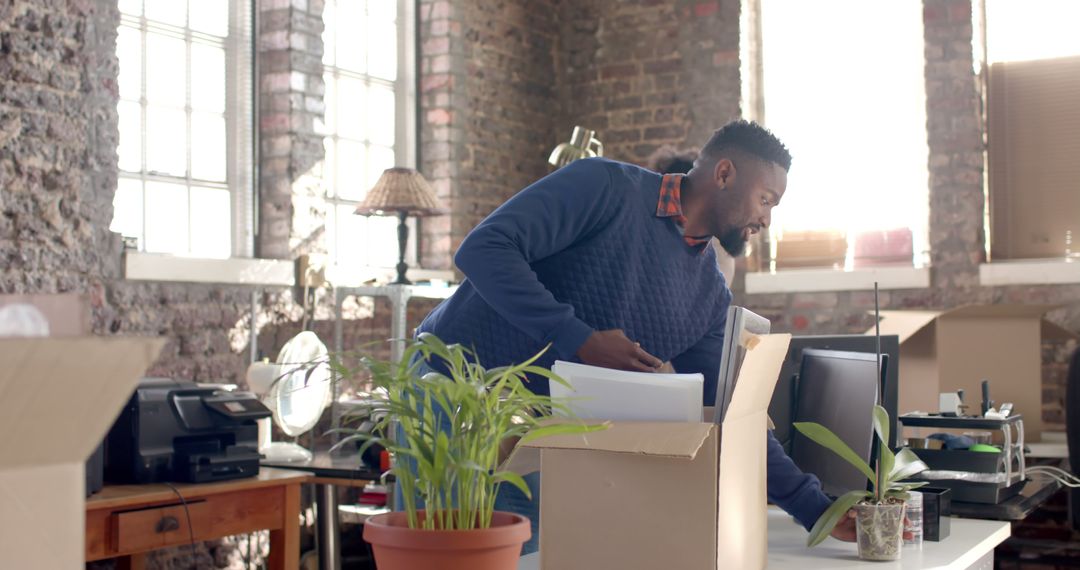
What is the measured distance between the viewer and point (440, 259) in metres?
5.96

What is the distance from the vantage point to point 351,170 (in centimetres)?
562

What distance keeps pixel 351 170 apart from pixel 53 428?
4946 millimetres

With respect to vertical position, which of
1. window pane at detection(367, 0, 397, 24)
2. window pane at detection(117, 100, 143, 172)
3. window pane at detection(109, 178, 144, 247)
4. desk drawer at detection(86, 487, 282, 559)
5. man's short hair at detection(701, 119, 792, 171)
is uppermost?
window pane at detection(367, 0, 397, 24)

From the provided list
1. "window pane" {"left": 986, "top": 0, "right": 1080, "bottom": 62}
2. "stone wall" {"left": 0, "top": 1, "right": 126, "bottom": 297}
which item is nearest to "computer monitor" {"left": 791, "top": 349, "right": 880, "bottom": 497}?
"stone wall" {"left": 0, "top": 1, "right": 126, "bottom": 297}

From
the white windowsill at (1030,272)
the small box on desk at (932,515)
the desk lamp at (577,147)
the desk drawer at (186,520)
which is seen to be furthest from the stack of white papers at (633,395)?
the white windowsill at (1030,272)

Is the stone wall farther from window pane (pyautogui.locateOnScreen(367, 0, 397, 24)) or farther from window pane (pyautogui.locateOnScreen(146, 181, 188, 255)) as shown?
window pane (pyautogui.locateOnScreen(367, 0, 397, 24))

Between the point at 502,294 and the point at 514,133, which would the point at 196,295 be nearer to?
the point at 514,133

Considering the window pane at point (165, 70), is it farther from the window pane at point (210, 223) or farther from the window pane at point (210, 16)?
the window pane at point (210, 223)

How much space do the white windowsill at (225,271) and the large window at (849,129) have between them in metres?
2.07

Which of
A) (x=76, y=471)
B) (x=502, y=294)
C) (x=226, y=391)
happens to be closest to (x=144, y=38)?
(x=226, y=391)

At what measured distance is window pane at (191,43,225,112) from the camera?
16.0 feet

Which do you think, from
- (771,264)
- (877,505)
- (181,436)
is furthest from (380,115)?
(877,505)

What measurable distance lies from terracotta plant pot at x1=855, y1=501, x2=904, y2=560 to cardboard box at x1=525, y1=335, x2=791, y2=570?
0.28m

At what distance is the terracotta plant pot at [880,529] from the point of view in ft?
6.19
